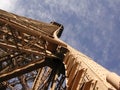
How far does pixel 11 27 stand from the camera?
1069 centimetres

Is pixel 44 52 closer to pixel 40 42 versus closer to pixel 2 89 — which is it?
pixel 40 42

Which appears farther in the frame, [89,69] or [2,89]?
[2,89]

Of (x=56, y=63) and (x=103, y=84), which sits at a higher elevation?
(x=103, y=84)

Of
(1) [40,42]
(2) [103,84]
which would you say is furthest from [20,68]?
(2) [103,84]

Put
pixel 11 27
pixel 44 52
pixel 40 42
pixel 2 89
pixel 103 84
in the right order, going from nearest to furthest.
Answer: pixel 103 84 < pixel 11 27 < pixel 44 52 < pixel 40 42 < pixel 2 89

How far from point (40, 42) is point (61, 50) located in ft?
4.61

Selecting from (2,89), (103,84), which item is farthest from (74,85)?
(2,89)

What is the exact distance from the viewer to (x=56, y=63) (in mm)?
11531

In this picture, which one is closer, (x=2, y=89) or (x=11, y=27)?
(x=11, y=27)

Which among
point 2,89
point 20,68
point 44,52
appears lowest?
point 2,89

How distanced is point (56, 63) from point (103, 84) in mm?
7172

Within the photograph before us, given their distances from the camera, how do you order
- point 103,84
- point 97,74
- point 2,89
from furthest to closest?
point 2,89, point 97,74, point 103,84

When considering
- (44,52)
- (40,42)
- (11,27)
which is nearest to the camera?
(11,27)

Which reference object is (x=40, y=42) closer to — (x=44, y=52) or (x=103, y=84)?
(x=44, y=52)
